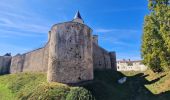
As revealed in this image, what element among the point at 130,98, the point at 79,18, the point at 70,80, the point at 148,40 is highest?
the point at 79,18

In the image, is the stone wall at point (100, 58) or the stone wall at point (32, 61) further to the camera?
the stone wall at point (100, 58)

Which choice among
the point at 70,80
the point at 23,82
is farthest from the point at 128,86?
the point at 23,82

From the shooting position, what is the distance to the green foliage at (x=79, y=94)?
820 inches

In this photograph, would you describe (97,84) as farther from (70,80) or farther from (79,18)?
(79,18)

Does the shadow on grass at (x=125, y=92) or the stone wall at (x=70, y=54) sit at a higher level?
the stone wall at (x=70, y=54)

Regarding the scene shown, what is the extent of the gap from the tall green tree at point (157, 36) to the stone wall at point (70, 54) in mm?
7838

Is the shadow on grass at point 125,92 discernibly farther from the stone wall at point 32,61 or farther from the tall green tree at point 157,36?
the stone wall at point 32,61

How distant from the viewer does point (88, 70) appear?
1014 inches

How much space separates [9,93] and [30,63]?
1302 centimetres

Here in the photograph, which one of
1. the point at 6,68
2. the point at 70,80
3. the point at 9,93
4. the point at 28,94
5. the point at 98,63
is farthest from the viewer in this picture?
the point at 6,68

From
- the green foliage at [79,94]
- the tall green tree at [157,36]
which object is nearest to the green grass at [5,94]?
the green foliage at [79,94]

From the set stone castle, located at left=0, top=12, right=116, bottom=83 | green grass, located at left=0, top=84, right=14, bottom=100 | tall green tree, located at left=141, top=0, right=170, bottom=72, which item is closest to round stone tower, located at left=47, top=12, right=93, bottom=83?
stone castle, located at left=0, top=12, right=116, bottom=83

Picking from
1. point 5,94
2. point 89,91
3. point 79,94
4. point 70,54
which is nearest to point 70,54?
point 70,54

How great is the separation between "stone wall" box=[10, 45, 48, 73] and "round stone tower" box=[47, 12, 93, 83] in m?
8.44
